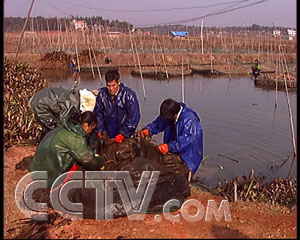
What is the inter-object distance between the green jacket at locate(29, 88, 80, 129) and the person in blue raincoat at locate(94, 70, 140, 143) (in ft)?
1.59

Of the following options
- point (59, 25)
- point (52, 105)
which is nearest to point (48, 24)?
point (59, 25)

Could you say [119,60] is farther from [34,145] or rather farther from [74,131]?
[74,131]

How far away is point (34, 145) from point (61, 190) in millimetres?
3124

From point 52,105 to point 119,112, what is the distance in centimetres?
103

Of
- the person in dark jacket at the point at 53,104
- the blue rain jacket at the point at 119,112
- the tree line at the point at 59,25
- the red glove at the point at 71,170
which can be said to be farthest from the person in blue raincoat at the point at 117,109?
the tree line at the point at 59,25

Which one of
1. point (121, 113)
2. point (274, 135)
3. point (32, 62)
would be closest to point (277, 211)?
point (121, 113)

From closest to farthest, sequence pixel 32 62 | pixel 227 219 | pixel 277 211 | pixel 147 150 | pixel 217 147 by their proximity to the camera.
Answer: pixel 227 219, pixel 277 211, pixel 147 150, pixel 217 147, pixel 32 62

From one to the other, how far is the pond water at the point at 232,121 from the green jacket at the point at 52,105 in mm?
2893

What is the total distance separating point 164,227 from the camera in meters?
3.67

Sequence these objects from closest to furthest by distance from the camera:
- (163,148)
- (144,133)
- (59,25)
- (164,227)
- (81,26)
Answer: (164,227) < (163,148) < (144,133) < (59,25) < (81,26)

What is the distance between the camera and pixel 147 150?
5.03 metres

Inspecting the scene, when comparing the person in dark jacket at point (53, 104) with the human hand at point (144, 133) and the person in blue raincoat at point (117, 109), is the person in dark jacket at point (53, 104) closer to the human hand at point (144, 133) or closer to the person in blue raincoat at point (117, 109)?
the person in blue raincoat at point (117, 109)

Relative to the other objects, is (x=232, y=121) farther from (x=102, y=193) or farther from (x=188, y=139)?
(x=102, y=193)

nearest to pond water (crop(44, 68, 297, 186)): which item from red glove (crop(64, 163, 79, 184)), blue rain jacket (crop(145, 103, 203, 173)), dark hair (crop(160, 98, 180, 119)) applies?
blue rain jacket (crop(145, 103, 203, 173))
